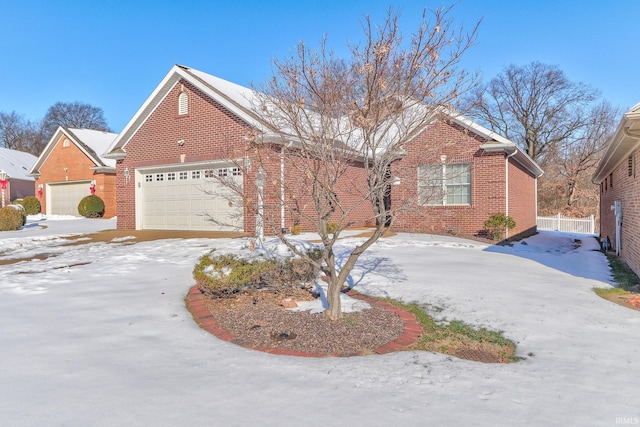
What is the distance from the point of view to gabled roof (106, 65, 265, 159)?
1271cm

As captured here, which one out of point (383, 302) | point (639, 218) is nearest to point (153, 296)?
point (383, 302)

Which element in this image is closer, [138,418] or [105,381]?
Answer: [138,418]

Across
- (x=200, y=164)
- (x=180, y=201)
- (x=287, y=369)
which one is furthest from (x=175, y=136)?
(x=287, y=369)

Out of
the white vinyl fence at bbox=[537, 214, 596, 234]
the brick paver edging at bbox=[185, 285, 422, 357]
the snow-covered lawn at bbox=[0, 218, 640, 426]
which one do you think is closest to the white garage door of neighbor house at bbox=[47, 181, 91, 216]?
the snow-covered lawn at bbox=[0, 218, 640, 426]

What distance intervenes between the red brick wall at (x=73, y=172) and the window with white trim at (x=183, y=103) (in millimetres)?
11327

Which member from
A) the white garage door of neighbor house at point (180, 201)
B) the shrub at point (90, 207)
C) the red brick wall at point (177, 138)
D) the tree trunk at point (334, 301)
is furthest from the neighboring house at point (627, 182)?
the shrub at point (90, 207)

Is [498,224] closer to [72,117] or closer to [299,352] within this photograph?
[299,352]

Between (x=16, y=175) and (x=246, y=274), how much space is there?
109ft

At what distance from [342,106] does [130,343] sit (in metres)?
3.30

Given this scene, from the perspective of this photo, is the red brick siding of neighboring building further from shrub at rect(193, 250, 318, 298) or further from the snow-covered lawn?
shrub at rect(193, 250, 318, 298)

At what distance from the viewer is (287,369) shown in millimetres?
3453

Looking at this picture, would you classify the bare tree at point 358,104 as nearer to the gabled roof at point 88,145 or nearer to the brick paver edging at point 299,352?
the brick paver edging at point 299,352

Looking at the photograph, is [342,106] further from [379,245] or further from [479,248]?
[479,248]

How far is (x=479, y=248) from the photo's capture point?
37.6 feet
